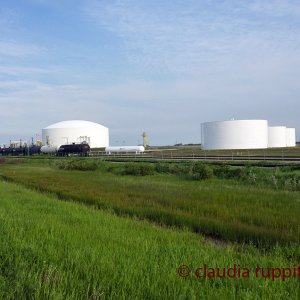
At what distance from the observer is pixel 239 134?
9044 centimetres

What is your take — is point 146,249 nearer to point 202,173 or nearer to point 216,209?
point 216,209

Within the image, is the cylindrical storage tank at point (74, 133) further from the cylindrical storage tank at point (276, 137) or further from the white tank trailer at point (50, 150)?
the cylindrical storage tank at point (276, 137)

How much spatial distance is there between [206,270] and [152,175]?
24.8 m

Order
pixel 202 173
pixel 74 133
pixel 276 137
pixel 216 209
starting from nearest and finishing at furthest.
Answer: pixel 216 209
pixel 202 173
pixel 276 137
pixel 74 133

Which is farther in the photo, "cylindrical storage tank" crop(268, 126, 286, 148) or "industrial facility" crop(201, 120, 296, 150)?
"cylindrical storage tank" crop(268, 126, 286, 148)

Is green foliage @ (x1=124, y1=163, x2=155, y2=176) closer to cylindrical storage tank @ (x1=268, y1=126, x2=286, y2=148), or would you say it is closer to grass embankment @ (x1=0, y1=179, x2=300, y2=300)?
grass embankment @ (x1=0, y1=179, x2=300, y2=300)

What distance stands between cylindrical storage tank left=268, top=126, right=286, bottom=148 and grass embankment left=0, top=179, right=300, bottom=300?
10344 cm

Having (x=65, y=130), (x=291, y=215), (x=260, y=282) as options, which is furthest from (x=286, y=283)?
(x=65, y=130)

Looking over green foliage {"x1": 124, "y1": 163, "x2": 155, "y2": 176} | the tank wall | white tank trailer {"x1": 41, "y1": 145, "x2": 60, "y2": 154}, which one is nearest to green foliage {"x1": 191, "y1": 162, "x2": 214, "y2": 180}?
green foliage {"x1": 124, "y1": 163, "x2": 155, "y2": 176}

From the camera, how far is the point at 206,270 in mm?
5996

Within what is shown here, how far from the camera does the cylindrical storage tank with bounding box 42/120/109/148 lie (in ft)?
382
